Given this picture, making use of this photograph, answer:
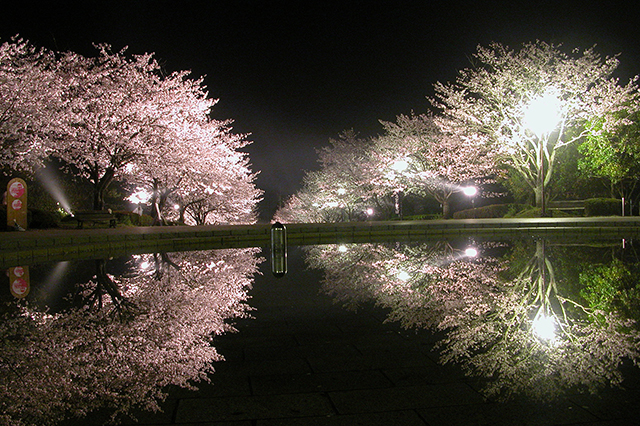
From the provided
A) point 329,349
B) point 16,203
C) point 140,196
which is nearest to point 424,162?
point 140,196

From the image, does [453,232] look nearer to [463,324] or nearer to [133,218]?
[463,324]

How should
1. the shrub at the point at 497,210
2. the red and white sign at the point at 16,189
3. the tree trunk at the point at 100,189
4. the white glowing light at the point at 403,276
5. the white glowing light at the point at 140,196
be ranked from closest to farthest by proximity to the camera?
1. the white glowing light at the point at 403,276
2. the red and white sign at the point at 16,189
3. the tree trunk at the point at 100,189
4. the shrub at the point at 497,210
5. the white glowing light at the point at 140,196

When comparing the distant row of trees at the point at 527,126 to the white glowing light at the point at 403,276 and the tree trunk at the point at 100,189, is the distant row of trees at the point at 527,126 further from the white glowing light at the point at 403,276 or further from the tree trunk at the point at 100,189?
the tree trunk at the point at 100,189

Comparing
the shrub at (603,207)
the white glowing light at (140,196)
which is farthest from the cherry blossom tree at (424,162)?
the white glowing light at (140,196)

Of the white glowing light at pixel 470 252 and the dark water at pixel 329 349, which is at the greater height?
the white glowing light at pixel 470 252

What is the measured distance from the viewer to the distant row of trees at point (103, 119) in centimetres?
1870

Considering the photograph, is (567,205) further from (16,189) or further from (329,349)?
(329,349)

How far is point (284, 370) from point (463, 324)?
203 centimetres

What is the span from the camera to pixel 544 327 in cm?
439

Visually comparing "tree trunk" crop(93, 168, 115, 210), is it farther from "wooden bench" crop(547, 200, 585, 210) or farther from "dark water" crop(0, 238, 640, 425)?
"wooden bench" crop(547, 200, 585, 210)

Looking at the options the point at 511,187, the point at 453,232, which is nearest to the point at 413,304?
the point at 453,232

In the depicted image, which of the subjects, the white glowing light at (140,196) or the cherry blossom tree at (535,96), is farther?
the white glowing light at (140,196)

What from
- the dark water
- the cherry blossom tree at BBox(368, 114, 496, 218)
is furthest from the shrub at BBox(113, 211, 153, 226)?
the dark water

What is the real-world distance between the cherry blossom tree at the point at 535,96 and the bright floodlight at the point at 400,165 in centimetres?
674
